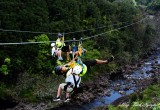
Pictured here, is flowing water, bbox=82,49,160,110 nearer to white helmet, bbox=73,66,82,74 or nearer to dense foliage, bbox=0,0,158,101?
dense foliage, bbox=0,0,158,101

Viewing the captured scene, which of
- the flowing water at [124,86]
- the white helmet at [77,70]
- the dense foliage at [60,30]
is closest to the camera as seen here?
the white helmet at [77,70]

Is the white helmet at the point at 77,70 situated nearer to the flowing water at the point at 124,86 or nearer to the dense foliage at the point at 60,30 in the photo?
the dense foliage at the point at 60,30

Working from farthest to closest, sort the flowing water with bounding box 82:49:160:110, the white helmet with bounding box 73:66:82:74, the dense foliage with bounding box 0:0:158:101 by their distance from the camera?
the flowing water with bounding box 82:49:160:110 → the dense foliage with bounding box 0:0:158:101 → the white helmet with bounding box 73:66:82:74

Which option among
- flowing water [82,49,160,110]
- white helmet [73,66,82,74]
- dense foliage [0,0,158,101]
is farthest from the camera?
flowing water [82,49,160,110]

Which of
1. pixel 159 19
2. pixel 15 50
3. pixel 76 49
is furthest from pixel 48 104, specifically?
pixel 159 19

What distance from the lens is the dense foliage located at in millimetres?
33906

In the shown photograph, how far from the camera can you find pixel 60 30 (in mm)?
39344

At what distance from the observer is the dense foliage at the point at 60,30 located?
3391 centimetres

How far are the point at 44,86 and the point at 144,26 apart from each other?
87.1 ft

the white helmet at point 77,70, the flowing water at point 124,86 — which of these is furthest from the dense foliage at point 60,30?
the white helmet at point 77,70

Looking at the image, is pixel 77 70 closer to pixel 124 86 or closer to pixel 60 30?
pixel 60 30

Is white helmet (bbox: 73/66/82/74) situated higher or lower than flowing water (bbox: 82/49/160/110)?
higher

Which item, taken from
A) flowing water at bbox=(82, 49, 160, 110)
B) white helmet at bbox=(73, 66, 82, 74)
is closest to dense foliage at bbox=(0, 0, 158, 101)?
flowing water at bbox=(82, 49, 160, 110)

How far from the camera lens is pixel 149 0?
283 ft
